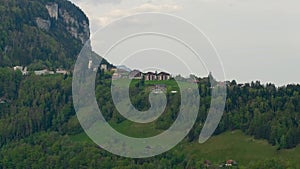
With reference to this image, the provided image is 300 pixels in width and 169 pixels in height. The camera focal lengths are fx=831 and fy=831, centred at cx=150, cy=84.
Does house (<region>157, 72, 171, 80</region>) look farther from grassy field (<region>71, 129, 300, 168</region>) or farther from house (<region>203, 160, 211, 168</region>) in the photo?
house (<region>203, 160, 211, 168</region>)

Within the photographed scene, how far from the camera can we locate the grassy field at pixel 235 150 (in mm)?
132750

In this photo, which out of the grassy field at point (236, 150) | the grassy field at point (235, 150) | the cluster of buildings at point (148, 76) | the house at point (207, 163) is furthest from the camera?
the cluster of buildings at point (148, 76)

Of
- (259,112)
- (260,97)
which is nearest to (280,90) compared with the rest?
(260,97)

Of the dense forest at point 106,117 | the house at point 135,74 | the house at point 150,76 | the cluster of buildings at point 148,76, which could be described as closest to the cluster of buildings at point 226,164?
the dense forest at point 106,117

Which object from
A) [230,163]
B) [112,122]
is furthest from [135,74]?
[230,163]

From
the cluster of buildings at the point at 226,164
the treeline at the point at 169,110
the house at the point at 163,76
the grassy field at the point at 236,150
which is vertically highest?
the house at the point at 163,76

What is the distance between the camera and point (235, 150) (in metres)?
138

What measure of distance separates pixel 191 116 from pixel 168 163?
22899 mm

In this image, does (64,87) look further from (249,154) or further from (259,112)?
(249,154)

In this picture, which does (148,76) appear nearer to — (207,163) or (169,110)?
(169,110)

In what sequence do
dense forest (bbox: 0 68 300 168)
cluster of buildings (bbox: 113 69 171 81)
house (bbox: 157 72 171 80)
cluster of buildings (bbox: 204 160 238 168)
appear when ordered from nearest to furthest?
cluster of buildings (bbox: 204 160 238 168), dense forest (bbox: 0 68 300 168), house (bbox: 157 72 171 80), cluster of buildings (bbox: 113 69 171 81)

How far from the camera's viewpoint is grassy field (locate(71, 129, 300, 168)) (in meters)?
133

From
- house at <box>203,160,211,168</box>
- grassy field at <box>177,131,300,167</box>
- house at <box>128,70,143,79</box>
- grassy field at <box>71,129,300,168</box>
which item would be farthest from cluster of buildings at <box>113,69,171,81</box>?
house at <box>203,160,211,168</box>

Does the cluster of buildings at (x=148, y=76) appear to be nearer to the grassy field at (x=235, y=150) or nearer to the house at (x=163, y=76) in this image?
the house at (x=163, y=76)
